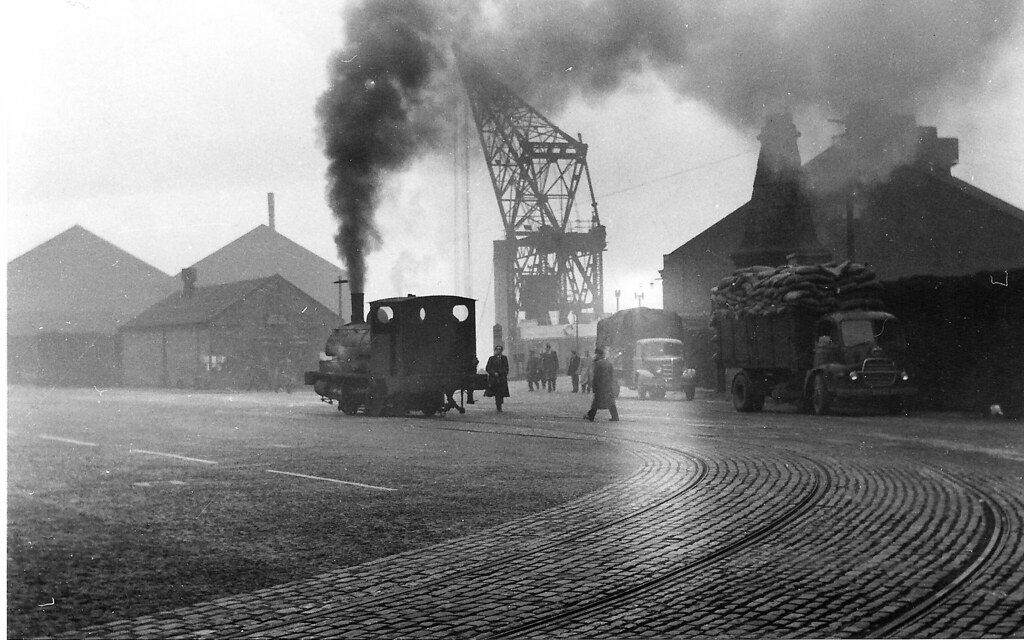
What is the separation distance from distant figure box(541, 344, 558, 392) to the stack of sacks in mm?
4593

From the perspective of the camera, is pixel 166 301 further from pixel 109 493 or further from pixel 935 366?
pixel 109 493

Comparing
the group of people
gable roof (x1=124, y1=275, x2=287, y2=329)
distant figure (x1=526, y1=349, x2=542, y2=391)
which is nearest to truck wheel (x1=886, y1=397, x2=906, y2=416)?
the group of people

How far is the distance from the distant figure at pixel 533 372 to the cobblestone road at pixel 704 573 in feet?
37.9

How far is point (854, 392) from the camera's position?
20188mm

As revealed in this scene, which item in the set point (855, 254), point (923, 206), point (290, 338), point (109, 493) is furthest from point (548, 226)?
point (290, 338)

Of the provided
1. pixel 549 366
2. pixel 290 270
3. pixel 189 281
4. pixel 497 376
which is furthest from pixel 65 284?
pixel 189 281

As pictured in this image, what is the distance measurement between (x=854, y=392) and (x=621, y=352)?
31.5 ft

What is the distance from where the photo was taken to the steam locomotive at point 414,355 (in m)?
21.9

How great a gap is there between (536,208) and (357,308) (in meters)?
10.6

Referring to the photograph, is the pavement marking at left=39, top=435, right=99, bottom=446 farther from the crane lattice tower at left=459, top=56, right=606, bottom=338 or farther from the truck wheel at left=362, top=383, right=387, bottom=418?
the crane lattice tower at left=459, top=56, right=606, bottom=338

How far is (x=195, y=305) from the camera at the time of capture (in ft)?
157

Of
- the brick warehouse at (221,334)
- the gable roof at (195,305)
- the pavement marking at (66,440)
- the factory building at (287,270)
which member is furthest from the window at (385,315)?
the gable roof at (195,305)

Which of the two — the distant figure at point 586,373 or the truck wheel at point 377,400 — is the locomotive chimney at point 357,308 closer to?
the truck wheel at point 377,400

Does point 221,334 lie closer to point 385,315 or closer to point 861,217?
point 385,315
